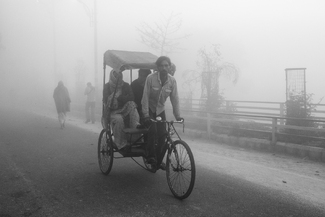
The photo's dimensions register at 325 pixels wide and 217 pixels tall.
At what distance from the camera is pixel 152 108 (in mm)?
5133

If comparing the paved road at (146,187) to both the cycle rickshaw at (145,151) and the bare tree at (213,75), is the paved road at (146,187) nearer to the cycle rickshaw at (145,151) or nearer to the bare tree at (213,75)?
the cycle rickshaw at (145,151)

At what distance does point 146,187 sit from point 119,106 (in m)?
1.59

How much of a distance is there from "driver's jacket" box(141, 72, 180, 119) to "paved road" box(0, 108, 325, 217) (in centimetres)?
132

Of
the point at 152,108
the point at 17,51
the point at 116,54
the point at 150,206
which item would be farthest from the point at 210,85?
the point at 17,51

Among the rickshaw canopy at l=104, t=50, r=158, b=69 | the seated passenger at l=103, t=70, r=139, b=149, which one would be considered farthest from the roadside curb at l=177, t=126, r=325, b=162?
the seated passenger at l=103, t=70, r=139, b=149

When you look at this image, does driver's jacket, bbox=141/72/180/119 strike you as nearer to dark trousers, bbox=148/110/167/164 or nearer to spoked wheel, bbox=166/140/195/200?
dark trousers, bbox=148/110/167/164

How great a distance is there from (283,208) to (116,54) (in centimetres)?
430

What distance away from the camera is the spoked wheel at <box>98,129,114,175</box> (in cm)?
553

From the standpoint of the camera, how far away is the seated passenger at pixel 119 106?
213 inches

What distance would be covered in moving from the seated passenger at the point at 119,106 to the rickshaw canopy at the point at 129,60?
0.31 metres

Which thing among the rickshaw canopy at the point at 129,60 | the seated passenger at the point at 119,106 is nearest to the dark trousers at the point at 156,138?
the seated passenger at the point at 119,106

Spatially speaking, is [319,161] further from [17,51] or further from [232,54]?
[17,51]

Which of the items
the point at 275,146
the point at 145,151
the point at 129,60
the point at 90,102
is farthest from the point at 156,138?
the point at 90,102

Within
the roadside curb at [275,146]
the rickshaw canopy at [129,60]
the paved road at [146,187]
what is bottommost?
the paved road at [146,187]
